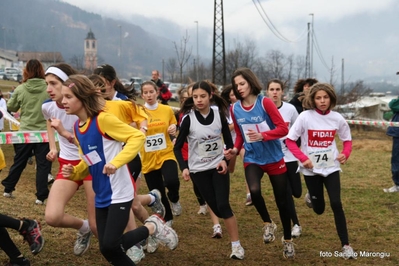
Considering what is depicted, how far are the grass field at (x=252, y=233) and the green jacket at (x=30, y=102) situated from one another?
1251 millimetres

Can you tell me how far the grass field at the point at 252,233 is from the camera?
5816 millimetres

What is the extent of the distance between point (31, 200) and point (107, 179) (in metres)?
4.63

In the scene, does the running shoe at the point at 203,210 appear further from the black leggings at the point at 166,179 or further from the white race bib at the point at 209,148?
the white race bib at the point at 209,148

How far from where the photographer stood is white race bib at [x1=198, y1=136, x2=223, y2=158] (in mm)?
6051

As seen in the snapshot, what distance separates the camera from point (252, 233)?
722 cm

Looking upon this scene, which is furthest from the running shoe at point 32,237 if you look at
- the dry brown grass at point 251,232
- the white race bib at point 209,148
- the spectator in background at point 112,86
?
the white race bib at point 209,148

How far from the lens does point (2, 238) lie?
5.00 metres

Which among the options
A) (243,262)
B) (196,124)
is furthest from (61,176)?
(243,262)

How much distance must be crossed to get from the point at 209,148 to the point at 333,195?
1.48 metres

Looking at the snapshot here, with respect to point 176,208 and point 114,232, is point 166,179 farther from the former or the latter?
point 114,232

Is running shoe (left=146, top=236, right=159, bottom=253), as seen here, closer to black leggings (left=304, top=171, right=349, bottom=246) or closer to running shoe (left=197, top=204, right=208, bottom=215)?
black leggings (left=304, top=171, right=349, bottom=246)

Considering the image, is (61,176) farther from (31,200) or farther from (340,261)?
(31,200)

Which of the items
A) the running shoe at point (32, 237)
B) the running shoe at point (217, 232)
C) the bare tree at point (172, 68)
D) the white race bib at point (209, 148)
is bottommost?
the running shoe at point (217, 232)

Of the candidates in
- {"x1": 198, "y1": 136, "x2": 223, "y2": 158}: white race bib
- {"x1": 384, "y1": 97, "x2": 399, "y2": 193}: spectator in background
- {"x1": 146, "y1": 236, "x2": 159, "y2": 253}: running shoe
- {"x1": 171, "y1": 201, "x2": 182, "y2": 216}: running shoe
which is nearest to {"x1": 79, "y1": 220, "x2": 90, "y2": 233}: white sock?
{"x1": 146, "y1": 236, "x2": 159, "y2": 253}: running shoe
